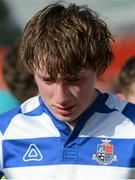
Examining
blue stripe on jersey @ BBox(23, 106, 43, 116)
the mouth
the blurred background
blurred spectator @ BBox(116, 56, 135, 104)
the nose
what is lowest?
the blurred background

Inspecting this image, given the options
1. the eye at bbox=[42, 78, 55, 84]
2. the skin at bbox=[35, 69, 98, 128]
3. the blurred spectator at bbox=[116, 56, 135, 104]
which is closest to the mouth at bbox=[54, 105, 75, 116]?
the skin at bbox=[35, 69, 98, 128]

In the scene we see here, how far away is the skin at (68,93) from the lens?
10.2 ft

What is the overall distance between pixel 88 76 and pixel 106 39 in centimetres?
27

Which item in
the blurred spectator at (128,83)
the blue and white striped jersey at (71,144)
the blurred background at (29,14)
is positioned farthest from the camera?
the blurred background at (29,14)

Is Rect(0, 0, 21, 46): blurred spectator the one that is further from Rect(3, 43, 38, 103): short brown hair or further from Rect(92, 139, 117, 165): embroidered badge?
Rect(92, 139, 117, 165): embroidered badge

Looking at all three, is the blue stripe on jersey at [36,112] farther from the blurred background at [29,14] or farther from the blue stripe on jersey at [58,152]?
the blurred background at [29,14]

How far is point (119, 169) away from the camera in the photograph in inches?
129

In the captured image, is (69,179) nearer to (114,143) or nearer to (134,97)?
(114,143)

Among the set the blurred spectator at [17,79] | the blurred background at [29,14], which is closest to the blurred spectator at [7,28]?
the blurred background at [29,14]

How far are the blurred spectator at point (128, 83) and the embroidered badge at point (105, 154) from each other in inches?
46.9

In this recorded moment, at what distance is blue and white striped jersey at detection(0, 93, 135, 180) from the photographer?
129 inches

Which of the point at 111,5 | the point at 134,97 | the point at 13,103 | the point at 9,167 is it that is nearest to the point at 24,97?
the point at 13,103

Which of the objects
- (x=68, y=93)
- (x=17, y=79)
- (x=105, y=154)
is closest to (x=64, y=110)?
(x=68, y=93)

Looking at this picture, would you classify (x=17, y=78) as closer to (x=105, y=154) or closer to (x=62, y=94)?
(x=105, y=154)
